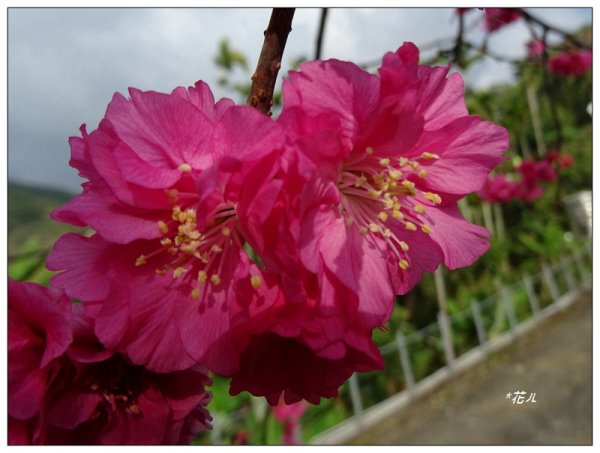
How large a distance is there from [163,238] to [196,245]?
2 cm

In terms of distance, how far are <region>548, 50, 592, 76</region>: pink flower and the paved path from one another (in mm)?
1078

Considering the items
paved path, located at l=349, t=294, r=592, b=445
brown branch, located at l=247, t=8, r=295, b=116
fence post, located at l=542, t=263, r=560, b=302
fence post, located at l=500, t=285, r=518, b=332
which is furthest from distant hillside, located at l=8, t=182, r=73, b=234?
fence post, located at l=542, t=263, r=560, b=302

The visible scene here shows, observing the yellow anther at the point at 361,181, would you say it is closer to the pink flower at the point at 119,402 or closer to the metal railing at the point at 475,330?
the pink flower at the point at 119,402

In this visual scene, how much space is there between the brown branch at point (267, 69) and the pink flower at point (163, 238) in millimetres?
19

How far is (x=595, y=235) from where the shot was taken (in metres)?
0.90

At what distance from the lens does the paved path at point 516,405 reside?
222 centimetres

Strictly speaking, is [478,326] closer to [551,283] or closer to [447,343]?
[447,343]

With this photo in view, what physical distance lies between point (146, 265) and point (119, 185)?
6 cm

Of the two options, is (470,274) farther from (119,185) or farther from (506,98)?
(119,185)

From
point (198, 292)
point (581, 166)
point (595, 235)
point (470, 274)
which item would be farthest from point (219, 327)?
point (581, 166)

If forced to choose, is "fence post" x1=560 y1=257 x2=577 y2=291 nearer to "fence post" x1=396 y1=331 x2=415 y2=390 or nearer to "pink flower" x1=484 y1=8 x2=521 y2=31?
"fence post" x1=396 y1=331 x2=415 y2=390

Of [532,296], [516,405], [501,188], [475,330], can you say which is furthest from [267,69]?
[532,296]

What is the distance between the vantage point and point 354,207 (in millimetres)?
395

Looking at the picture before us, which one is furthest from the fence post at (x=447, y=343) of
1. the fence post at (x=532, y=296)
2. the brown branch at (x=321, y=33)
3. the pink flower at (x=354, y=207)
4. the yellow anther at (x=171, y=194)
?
the yellow anther at (x=171, y=194)
